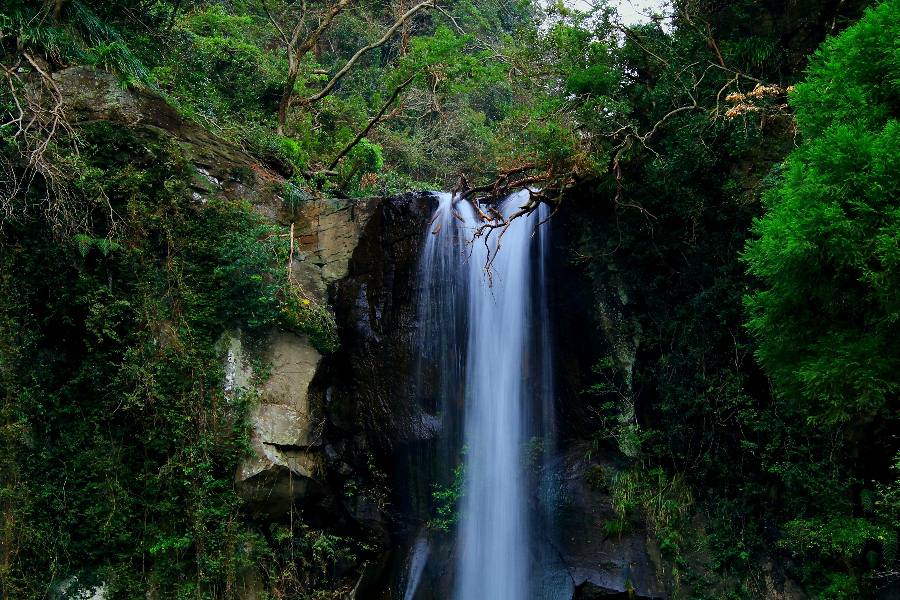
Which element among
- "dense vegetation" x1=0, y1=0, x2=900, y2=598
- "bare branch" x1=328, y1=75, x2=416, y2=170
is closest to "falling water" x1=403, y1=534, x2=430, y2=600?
"dense vegetation" x1=0, y1=0, x2=900, y2=598

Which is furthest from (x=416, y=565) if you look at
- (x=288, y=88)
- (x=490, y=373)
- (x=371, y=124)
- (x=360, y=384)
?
(x=288, y=88)

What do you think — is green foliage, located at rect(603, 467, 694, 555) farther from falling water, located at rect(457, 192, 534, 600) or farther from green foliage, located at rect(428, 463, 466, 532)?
green foliage, located at rect(428, 463, 466, 532)

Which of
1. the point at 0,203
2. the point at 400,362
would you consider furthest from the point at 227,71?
the point at 400,362

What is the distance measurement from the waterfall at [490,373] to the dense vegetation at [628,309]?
23.9 inches

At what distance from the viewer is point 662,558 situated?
7633 millimetres

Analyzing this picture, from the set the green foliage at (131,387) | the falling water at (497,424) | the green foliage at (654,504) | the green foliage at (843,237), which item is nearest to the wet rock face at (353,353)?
the green foliage at (131,387)

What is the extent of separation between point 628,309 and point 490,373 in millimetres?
2104

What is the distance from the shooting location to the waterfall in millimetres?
8531

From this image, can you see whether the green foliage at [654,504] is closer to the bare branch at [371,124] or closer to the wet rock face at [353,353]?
the wet rock face at [353,353]

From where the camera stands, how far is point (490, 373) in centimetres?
902

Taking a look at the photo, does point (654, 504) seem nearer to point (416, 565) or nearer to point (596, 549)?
→ point (596, 549)

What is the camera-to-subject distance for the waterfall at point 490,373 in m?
8.53

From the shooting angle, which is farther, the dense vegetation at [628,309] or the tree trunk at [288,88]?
the tree trunk at [288,88]

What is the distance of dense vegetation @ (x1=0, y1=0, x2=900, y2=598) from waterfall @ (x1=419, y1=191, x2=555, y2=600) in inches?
23.9
